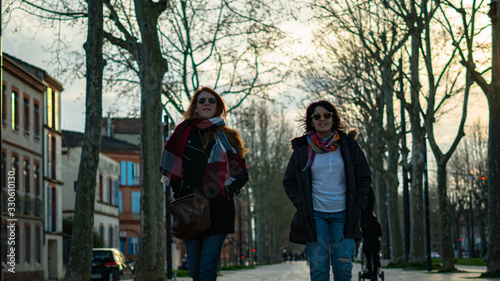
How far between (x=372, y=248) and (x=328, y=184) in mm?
9237

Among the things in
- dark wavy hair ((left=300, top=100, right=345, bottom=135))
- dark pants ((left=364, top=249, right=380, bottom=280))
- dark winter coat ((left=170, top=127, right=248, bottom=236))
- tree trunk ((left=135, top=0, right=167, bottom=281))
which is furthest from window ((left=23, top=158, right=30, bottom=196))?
dark winter coat ((left=170, top=127, right=248, bottom=236))

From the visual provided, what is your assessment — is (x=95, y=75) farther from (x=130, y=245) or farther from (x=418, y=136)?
(x=130, y=245)

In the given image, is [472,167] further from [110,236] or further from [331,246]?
[331,246]

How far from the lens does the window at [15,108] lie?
4378 centimetres

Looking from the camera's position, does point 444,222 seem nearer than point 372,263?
No

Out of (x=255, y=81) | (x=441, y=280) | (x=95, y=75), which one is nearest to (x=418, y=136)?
(x=255, y=81)

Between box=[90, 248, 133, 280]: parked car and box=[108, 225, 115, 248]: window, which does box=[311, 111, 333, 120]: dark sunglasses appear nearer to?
box=[90, 248, 133, 280]: parked car

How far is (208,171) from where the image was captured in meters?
6.84

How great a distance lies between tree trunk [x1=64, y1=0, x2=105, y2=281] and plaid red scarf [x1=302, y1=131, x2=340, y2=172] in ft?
37.1

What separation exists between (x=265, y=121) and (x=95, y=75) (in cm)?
5189

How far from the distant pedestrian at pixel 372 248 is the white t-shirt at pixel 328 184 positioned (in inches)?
344

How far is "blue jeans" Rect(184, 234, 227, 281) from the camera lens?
673 centimetres

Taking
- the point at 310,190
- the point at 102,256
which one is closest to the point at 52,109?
the point at 102,256

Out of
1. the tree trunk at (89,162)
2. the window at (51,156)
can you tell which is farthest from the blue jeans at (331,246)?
the window at (51,156)
